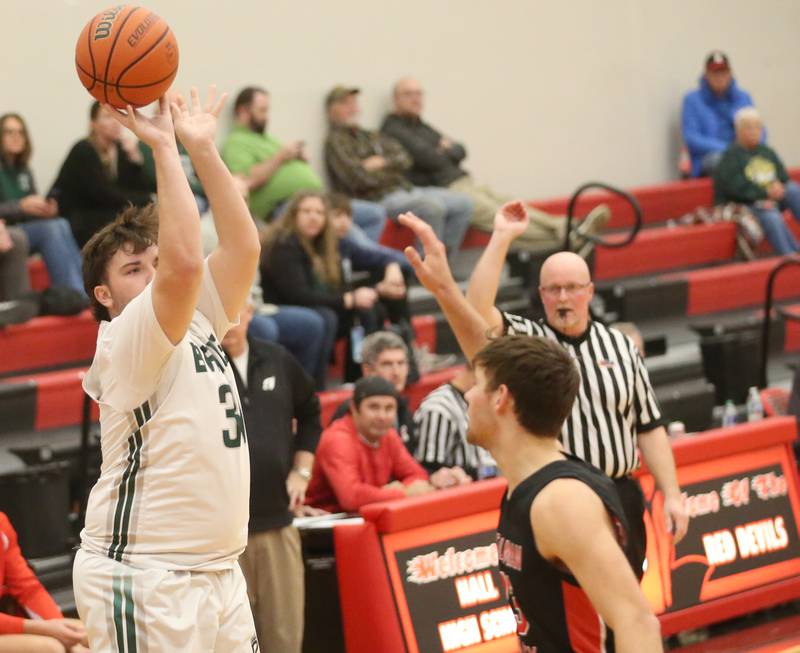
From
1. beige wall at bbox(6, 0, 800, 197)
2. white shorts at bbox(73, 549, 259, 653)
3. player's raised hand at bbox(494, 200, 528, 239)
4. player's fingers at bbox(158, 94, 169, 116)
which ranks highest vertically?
beige wall at bbox(6, 0, 800, 197)

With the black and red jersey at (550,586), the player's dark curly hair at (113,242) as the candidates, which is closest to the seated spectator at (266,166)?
the player's dark curly hair at (113,242)

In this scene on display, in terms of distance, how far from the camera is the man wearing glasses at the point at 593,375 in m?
5.02

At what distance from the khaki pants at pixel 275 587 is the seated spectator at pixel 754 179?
769cm

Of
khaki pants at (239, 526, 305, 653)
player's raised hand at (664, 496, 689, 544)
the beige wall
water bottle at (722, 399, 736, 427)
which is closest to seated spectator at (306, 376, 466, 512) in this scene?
khaki pants at (239, 526, 305, 653)

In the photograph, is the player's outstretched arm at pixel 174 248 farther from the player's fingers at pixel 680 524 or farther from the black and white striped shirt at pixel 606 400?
the player's fingers at pixel 680 524

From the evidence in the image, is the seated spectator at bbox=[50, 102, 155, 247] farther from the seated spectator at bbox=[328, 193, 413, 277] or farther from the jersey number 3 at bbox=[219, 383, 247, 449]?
the jersey number 3 at bbox=[219, 383, 247, 449]

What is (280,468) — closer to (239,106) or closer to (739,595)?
(739,595)

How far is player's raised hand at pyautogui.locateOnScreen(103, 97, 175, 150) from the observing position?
3197 mm

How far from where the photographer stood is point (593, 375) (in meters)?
5.12

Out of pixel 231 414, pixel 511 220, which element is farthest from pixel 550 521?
pixel 511 220

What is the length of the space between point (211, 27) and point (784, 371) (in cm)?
516

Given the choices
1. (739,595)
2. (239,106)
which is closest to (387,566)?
(739,595)

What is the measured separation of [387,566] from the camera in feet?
17.8

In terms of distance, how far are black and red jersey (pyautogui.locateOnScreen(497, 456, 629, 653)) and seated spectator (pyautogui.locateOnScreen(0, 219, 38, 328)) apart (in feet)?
16.9
